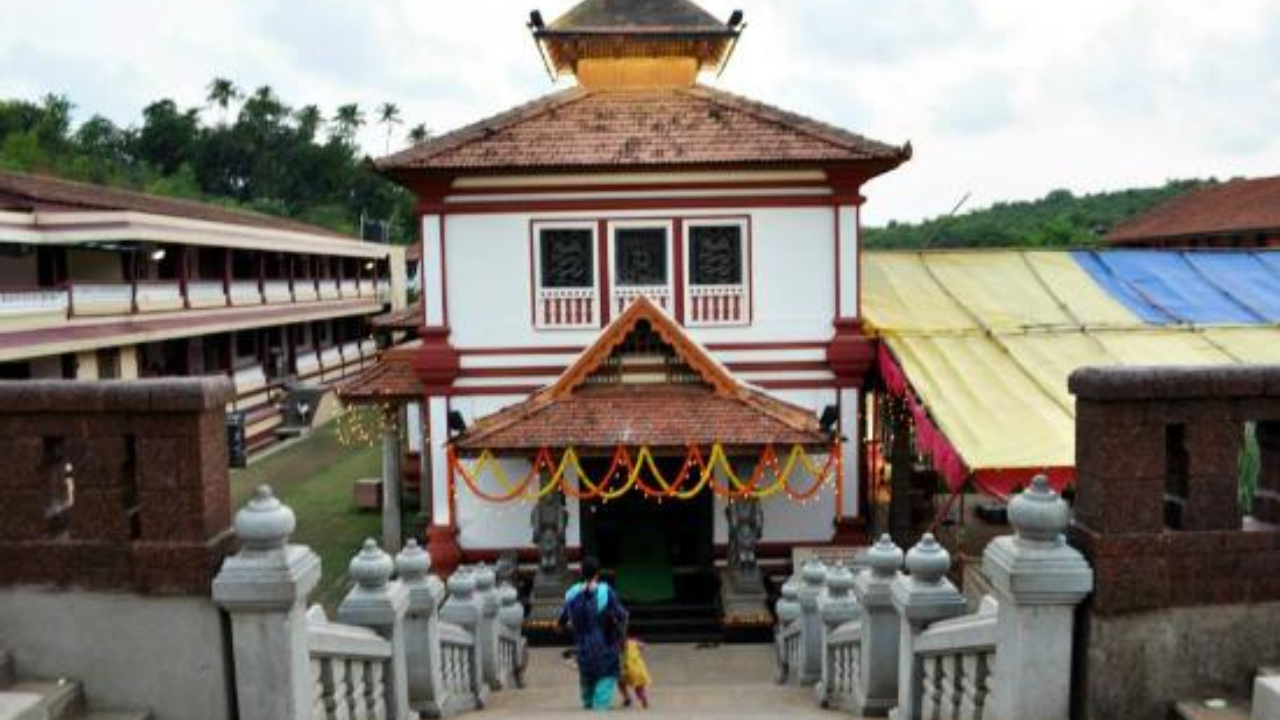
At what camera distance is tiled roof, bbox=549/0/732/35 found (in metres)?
15.6

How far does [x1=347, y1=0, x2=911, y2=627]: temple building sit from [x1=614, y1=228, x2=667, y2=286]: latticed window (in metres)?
0.03

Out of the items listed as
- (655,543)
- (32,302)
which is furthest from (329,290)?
(655,543)

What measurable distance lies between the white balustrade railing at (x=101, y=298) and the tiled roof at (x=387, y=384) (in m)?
8.26

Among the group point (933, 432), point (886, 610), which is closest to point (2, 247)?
point (933, 432)

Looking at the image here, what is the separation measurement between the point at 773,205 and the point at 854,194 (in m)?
1.20

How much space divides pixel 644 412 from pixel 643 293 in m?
2.05

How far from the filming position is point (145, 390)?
431 centimetres

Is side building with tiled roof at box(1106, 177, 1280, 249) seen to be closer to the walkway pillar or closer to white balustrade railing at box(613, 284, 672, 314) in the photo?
white balustrade railing at box(613, 284, 672, 314)

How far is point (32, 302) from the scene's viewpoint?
18828 millimetres

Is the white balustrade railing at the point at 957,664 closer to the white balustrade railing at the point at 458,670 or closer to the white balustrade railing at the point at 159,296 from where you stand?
the white balustrade railing at the point at 458,670

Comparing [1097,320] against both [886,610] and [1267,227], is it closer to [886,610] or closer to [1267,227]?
[886,610]

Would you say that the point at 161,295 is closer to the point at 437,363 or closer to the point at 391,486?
the point at 391,486

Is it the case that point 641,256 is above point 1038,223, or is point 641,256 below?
below

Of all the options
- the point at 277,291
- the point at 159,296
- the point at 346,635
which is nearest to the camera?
the point at 346,635
